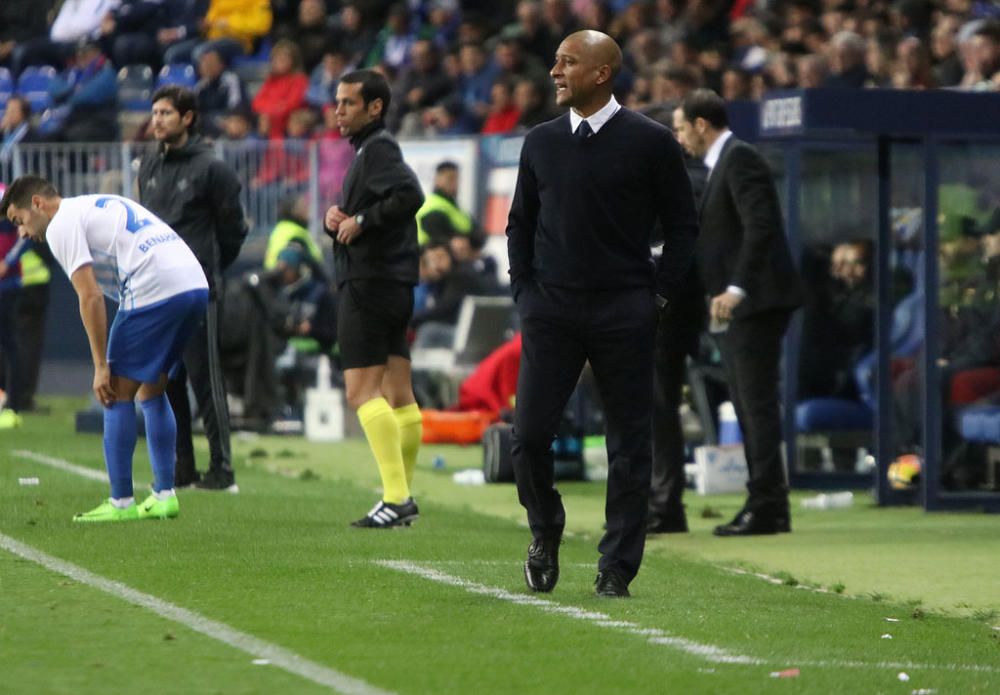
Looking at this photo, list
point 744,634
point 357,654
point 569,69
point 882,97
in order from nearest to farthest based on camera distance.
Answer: point 357,654 < point 744,634 < point 569,69 < point 882,97

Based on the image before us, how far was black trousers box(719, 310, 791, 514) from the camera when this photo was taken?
11055 mm

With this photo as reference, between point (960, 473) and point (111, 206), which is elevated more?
point (111, 206)

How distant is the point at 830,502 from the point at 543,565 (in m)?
5.16

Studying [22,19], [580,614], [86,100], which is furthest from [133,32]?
[580,614]

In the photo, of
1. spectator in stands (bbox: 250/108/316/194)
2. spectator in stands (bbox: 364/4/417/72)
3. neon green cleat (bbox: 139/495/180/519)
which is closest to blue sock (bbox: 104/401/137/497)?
neon green cleat (bbox: 139/495/180/519)

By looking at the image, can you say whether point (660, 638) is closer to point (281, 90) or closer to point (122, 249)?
point (122, 249)

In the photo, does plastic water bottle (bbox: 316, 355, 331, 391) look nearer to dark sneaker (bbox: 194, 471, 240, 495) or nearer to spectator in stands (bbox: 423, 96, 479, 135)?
spectator in stands (bbox: 423, 96, 479, 135)

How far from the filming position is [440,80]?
23.5m

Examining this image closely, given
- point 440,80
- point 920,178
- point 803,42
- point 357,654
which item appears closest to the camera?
point 357,654

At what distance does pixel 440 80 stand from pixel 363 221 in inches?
526

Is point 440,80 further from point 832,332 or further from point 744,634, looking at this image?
point 744,634

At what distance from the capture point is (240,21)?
27.0 meters

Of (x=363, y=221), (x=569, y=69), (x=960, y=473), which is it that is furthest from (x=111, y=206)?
(x=960, y=473)

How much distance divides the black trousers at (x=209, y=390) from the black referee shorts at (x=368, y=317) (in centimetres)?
184
